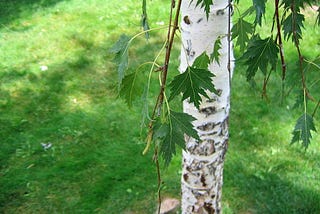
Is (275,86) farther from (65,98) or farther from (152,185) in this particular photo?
(65,98)

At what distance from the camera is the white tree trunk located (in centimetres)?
157

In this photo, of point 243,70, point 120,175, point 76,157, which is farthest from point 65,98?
point 243,70

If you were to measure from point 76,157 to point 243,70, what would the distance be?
2030 millimetres

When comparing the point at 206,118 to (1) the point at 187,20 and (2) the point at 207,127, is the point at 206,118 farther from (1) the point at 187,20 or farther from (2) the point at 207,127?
(1) the point at 187,20

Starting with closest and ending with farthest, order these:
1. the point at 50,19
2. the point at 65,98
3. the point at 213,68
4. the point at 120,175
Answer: the point at 213,68 → the point at 120,175 → the point at 65,98 → the point at 50,19

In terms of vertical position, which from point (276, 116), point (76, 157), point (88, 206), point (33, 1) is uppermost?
point (33, 1)

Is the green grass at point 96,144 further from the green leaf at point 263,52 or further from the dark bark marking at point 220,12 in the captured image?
the green leaf at point 263,52

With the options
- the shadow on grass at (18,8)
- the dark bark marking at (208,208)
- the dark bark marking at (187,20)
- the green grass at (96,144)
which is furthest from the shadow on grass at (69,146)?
the dark bark marking at (187,20)

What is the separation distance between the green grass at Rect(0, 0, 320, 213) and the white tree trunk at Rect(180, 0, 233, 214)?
79cm

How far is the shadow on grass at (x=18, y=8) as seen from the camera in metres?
5.72

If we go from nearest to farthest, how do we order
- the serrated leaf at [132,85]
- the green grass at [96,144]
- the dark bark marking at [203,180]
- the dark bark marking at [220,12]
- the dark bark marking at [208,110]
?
the serrated leaf at [132,85]
the dark bark marking at [220,12]
the dark bark marking at [208,110]
the dark bark marking at [203,180]
the green grass at [96,144]

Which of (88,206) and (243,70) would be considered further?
(243,70)

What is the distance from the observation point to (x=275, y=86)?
4125 millimetres

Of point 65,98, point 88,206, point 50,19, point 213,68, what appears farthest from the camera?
point 50,19
